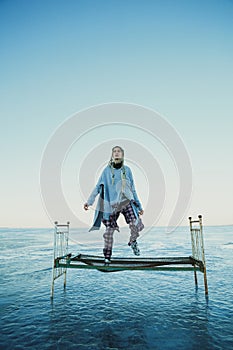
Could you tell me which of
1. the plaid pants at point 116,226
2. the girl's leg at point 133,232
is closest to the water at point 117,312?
the plaid pants at point 116,226

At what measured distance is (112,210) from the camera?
539cm

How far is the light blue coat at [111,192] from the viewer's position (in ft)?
17.7

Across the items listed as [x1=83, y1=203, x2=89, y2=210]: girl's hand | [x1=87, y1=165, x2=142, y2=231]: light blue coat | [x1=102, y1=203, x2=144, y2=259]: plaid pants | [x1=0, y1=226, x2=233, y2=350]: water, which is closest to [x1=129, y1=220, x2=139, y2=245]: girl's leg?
[x1=102, y1=203, x2=144, y2=259]: plaid pants

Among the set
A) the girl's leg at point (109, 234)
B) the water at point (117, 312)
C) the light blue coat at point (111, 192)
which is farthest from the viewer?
the light blue coat at point (111, 192)

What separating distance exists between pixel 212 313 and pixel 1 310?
13.1 ft

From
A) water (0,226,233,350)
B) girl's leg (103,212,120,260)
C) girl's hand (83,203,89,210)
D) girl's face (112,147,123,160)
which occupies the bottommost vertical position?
water (0,226,233,350)

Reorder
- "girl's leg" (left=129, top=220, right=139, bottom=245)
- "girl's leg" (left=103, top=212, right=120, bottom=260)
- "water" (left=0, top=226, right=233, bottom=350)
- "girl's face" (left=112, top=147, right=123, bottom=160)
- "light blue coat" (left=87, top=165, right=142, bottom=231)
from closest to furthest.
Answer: "water" (left=0, top=226, right=233, bottom=350), "girl's leg" (left=129, top=220, right=139, bottom=245), "girl's leg" (left=103, top=212, right=120, bottom=260), "light blue coat" (left=87, top=165, right=142, bottom=231), "girl's face" (left=112, top=147, right=123, bottom=160)

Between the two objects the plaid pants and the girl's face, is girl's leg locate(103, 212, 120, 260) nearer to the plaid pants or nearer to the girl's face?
the plaid pants

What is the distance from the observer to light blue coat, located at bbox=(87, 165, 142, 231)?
5387 mm

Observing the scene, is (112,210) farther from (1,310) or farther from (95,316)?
(1,310)

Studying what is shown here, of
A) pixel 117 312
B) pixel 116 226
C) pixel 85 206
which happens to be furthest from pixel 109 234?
pixel 117 312

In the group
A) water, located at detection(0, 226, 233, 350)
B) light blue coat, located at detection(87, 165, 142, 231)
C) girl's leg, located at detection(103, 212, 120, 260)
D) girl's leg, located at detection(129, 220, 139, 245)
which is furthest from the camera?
light blue coat, located at detection(87, 165, 142, 231)

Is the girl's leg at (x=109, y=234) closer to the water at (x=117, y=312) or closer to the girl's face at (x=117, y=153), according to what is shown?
the water at (x=117, y=312)

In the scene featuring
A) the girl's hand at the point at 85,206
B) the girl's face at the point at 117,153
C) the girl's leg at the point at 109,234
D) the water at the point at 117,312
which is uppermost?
the girl's face at the point at 117,153
